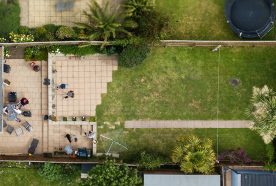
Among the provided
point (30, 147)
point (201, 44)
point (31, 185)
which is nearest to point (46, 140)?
point (30, 147)

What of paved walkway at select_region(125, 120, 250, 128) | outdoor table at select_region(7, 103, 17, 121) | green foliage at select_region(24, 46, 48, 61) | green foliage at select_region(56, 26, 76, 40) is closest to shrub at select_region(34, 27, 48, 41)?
green foliage at select_region(24, 46, 48, 61)

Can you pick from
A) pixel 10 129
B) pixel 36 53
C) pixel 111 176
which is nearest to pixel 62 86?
pixel 36 53

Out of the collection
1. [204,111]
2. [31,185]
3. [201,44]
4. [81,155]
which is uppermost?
[201,44]

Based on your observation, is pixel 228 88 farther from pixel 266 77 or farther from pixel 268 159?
pixel 268 159

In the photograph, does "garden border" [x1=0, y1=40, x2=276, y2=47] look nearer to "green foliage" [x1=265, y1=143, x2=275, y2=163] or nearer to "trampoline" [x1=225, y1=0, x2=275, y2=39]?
"trampoline" [x1=225, y1=0, x2=275, y2=39]

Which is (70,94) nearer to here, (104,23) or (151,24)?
(104,23)
